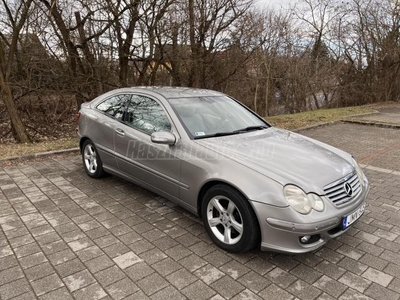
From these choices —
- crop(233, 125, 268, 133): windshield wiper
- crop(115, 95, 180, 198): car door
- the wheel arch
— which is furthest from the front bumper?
crop(233, 125, 268, 133): windshield wiper

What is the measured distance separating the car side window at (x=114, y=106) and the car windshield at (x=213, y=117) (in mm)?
904

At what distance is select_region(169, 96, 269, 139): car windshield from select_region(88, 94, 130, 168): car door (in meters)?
0.98

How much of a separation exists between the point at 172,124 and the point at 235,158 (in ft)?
3.01

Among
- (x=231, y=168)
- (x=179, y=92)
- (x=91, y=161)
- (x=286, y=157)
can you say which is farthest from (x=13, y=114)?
(x=286, y=157)

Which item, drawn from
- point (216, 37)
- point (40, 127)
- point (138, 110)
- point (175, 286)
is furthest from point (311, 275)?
point (40, 127)

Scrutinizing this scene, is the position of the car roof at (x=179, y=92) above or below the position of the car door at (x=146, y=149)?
above

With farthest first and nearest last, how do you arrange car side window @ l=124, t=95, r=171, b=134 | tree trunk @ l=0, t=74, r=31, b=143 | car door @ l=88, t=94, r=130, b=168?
tree trunk @ l=0, t=74, r=31, b=143
car door @ l=88, t=94, r=130, b=168
car side window @ l=124, t=95, r=171, b=134

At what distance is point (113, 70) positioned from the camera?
1048 cm

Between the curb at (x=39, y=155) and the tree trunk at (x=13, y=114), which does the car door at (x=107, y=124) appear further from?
the tree trunk at (x=13, y=114)

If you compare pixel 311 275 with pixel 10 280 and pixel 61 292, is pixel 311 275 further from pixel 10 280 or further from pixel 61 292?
pixel 10 280

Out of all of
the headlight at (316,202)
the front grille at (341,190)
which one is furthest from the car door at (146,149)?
the front grille at (341,190)

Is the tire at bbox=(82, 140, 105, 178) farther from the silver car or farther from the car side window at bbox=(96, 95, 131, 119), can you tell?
the car side window at bbox=(96, 95, 131, 119)

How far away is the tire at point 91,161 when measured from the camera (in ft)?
14.9

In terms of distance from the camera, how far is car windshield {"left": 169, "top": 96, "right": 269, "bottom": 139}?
3414mm
